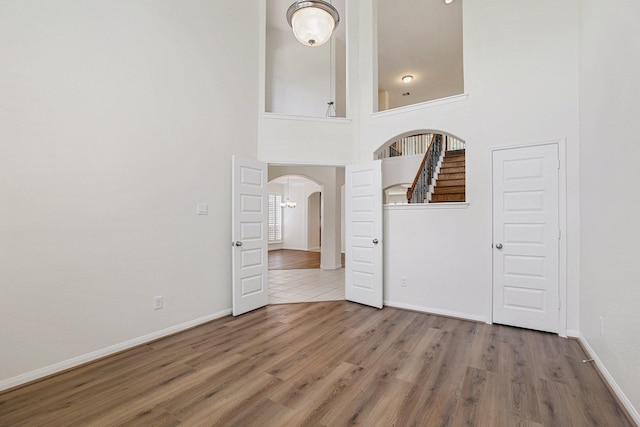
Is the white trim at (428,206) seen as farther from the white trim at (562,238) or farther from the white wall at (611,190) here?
the white wall at (611,190)

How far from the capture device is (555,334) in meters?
3.35

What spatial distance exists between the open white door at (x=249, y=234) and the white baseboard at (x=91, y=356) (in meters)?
0.63

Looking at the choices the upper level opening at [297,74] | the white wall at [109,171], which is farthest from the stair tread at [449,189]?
the white wall at [109,171]

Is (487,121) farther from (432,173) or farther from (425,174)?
(432,173)

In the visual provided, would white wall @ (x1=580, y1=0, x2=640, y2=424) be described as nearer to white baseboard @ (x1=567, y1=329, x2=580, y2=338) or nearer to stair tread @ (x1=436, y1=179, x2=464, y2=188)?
white baseboard @ (x1=567, y1=329, x2=580, y2=338)

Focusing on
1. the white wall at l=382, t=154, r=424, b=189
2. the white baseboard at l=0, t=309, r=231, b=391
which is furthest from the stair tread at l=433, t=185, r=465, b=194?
the white baseboard at l=0, t=309, r=231, b=391

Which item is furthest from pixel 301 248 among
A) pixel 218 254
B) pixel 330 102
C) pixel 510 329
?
pixel 510 329

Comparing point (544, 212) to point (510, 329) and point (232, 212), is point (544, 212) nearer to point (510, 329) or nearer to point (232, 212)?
point (510, 329)

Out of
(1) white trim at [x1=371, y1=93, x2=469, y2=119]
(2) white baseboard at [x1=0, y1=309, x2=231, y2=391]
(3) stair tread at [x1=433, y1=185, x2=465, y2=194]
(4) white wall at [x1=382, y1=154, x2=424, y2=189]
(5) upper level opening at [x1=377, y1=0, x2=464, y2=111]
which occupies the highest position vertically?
(5) upper level opening at [x1=377, y1=0, x2=464, y2=111]

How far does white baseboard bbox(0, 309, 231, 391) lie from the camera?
2318 millimetres

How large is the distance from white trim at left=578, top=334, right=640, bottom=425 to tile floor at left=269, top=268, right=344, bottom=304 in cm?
305

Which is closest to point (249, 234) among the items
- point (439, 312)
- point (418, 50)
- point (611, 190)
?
point (439, 312)

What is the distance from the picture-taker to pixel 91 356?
2723 millimetres

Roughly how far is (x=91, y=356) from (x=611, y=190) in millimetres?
4747
